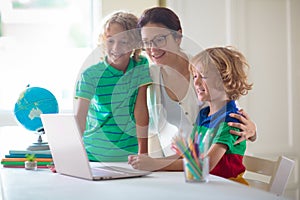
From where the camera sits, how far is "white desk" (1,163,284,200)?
142 centimetres

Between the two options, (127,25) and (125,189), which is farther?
(127,25)

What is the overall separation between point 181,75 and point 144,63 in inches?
12.1

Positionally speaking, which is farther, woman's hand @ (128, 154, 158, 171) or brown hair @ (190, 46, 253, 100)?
brown hair @ (190, 46, 253, 100)

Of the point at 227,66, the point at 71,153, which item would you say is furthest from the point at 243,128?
the point at 71,153

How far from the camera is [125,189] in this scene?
4.98 feet

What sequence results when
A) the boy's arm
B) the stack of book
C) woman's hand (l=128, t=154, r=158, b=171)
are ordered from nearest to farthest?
woman's hand (l=128, t=154, r=158, b=171)
the stack of book
the boy's arm

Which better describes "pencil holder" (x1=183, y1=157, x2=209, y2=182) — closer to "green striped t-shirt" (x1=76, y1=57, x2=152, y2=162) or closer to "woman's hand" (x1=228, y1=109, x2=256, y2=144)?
"woman's hand" (x1=228, y1=109, x2=256, y2=144)

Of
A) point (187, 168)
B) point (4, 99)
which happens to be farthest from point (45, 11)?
point (187, 168)

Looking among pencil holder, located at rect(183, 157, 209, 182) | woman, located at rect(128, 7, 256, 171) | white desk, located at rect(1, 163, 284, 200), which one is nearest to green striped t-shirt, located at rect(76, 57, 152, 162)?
woman, located at rect(128, 7, 256, 171)

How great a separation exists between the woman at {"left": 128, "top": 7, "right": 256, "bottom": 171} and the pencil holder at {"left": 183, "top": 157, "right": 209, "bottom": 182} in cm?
43

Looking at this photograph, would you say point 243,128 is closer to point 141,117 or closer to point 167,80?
point 141,117

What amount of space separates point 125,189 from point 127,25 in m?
0.77

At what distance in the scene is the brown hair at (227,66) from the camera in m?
2.02

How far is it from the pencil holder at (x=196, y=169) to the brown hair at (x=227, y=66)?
1.60 feet
